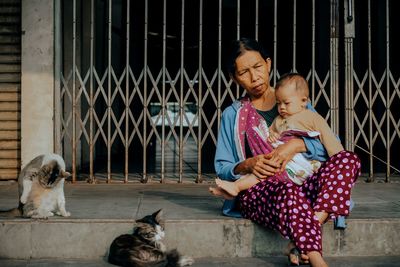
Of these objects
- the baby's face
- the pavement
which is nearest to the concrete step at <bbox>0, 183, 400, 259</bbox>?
the pavement

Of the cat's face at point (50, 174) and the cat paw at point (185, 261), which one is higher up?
the cat's face at point (50, 174)

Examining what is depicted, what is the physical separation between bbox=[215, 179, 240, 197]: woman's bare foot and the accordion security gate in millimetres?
2437

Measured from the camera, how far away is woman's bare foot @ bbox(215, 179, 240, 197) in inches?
139

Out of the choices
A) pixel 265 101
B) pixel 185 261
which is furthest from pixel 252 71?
pixel 185 261

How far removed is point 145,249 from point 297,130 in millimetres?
1200

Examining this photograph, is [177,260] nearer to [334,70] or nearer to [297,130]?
[297,130]

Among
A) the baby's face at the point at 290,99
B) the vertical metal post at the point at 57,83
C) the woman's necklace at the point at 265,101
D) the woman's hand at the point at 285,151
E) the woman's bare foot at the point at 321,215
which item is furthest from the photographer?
the vertical metal post at the point at 57,83

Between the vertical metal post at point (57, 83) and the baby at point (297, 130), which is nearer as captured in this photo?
the baby at point (297, 130)

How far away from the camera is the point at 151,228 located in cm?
343

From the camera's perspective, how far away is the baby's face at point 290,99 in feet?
11.5

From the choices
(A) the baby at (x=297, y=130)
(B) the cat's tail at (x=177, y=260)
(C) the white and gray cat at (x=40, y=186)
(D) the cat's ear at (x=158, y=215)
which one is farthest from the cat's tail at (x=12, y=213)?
(A) the baby at (x=297, y=130)

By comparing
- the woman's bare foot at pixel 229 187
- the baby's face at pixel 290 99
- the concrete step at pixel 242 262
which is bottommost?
the concrete step at pixel 242 262

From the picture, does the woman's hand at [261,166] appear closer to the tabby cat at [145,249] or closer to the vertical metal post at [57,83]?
the tabby cat at [145,249]

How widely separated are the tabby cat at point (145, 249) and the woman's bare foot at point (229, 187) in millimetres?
431
